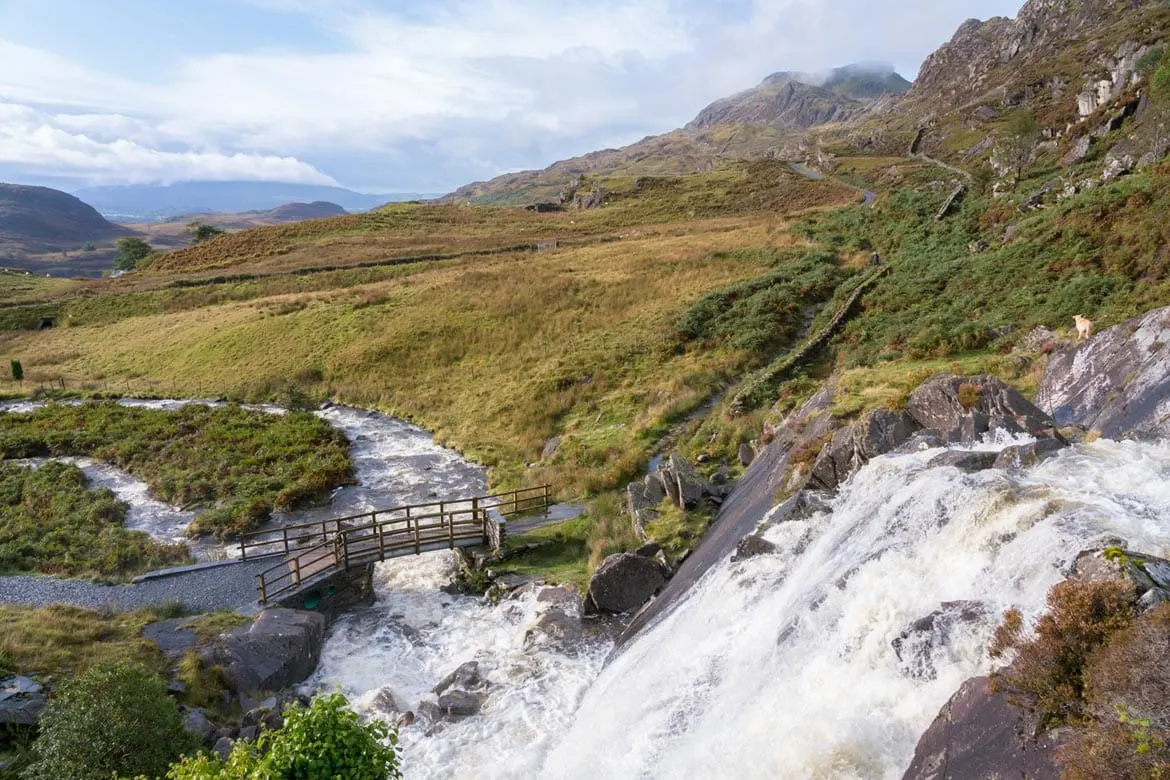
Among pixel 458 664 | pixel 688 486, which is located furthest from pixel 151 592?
pixel 688 486

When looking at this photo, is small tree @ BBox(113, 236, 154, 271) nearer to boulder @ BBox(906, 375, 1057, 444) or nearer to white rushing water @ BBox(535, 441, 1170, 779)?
white rushing water @ BBox(535, 441, 1170, 779)

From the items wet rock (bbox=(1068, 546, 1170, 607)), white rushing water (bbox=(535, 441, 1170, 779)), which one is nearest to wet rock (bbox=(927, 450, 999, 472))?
white rushing water (bbox=(535, 441, 1170, 779))

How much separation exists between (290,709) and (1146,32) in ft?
440

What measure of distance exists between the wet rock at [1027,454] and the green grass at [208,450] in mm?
27550

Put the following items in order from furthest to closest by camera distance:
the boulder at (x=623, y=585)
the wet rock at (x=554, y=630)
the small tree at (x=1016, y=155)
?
the small tree at (x=1016, y=155) → the boulder at (x=623, y=585) → the wet rock at (x=554, y=630)

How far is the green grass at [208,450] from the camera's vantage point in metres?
30.4

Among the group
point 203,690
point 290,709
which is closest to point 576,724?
point 290,709

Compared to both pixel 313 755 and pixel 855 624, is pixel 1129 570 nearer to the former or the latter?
pixel 855 624

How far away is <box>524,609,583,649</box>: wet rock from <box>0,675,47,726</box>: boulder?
37.3ft

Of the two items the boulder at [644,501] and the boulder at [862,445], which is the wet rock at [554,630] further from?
the boulder at [862,445]

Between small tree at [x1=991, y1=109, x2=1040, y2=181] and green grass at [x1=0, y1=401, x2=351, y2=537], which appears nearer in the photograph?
green grass at [x1=0, y1=401, x2=351, y2=537]

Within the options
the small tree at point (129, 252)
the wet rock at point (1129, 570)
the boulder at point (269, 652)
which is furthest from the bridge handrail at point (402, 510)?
the small tree at point (129, 252)

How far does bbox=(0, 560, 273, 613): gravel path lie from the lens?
21.5m

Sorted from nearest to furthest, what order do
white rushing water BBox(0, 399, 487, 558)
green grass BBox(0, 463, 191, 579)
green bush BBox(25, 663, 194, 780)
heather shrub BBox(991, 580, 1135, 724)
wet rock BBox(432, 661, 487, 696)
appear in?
heather shrub BBox(991, 580, 1135, 724) → green bush BBox(25, 663, 194, 780) → wet rock BBox(432, 661, 487, 696) → green grass BBox(0, 463, 191, 579) → white rushing water BBox(0, 399, 487, 558)
